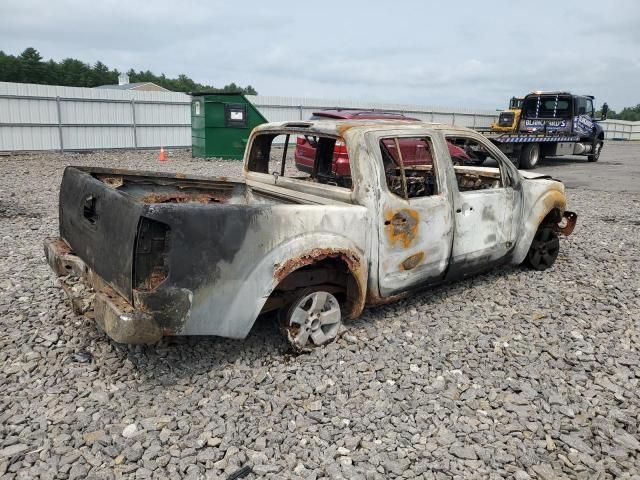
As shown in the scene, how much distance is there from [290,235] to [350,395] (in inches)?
44.2

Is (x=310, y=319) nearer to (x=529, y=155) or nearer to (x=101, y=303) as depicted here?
(x=101, y=303)

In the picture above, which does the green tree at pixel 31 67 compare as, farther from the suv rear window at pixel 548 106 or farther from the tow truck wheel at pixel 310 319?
the tow truck wheel at pixel 310 319

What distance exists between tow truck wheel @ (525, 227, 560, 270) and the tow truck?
12.3 meters

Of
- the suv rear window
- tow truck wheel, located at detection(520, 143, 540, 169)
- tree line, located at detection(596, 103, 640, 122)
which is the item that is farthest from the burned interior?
tree line, located at detection(596, 103, 640, 122)

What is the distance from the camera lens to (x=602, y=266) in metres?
6.07

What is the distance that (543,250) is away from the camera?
584 cm

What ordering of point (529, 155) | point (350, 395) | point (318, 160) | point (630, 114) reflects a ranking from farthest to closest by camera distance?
point (630, 114)
point (529, 155)
point (318, 160)
point (350, 395)

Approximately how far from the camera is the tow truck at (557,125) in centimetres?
1794

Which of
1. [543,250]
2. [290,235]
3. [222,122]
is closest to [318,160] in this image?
[290,235]

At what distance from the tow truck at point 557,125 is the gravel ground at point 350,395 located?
1430 cm

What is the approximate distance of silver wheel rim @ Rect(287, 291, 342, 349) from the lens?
12.2 feet

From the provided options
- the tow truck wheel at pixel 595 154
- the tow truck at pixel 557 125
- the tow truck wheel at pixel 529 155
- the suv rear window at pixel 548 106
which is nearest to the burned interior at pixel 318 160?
the tow truck wheel at pixel 529 155

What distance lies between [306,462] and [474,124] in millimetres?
31787

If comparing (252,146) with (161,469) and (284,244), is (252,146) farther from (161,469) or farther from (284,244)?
(161,469)
